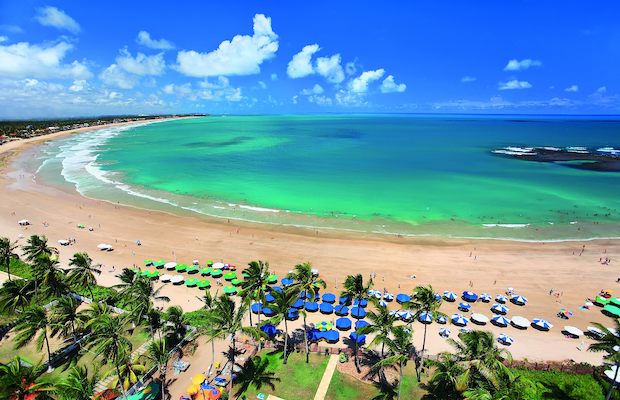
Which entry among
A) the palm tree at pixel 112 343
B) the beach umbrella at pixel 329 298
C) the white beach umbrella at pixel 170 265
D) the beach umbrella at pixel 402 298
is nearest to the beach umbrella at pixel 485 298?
the beach umbrella at pixel 402 298

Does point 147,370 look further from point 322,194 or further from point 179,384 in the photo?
point 322,194

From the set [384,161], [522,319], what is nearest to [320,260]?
[522,319]

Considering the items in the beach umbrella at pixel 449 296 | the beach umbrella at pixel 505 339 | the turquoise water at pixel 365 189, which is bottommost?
the beach umbrella at pixel 505 339

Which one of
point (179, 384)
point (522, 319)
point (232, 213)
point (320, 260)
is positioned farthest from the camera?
point (232, 213)

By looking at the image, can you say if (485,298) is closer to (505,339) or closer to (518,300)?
(518,300)

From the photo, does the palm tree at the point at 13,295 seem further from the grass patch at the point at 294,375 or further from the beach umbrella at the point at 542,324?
the beach umbrella at the point at 542,324

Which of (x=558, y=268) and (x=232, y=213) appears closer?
(x=558, y=268)

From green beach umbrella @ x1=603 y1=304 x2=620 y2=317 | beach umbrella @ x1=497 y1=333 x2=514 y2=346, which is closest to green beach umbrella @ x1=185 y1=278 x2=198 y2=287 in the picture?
beach umbrella @ x1=497 y1=333 x2=514 y2=346
